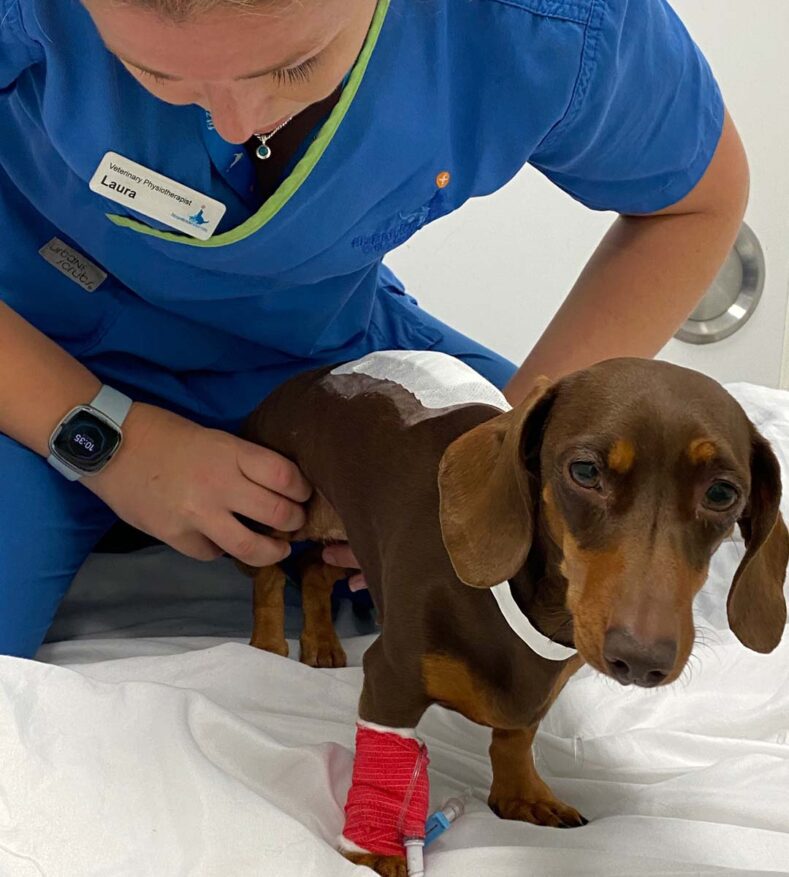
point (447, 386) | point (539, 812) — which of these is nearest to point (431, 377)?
point (447, 386)

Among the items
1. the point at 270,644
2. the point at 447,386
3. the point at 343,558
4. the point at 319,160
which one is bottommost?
the point at 270,644

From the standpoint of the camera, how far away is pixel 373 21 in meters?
0.78

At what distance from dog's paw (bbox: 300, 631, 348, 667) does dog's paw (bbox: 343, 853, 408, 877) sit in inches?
12.9

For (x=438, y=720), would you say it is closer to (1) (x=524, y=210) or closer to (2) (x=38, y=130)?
(2) (x=38, y=130)

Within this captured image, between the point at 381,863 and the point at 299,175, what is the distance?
473 mm

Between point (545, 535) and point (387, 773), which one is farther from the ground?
point (545, 535)

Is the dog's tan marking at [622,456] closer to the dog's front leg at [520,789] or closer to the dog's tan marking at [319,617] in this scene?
the dog's front leg at [520,789]

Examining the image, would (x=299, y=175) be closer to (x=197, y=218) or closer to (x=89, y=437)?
(x=197, y=218)

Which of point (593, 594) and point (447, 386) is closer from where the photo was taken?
point (593, 594)

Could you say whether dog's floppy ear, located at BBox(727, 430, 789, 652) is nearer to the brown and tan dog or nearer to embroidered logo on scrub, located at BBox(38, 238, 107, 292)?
the brown and tan dog

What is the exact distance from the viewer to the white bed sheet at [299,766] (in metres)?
0.72

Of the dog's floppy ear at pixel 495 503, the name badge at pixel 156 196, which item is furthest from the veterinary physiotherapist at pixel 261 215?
the dog's floppy ear at pixel 495 503

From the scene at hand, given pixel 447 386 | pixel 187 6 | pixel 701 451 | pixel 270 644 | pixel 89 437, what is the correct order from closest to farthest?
pixel 187 6 → pixel 701 451 → pixel 447 386 → pixel 89 437 → pixel 270 644

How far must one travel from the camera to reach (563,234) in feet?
6.32
